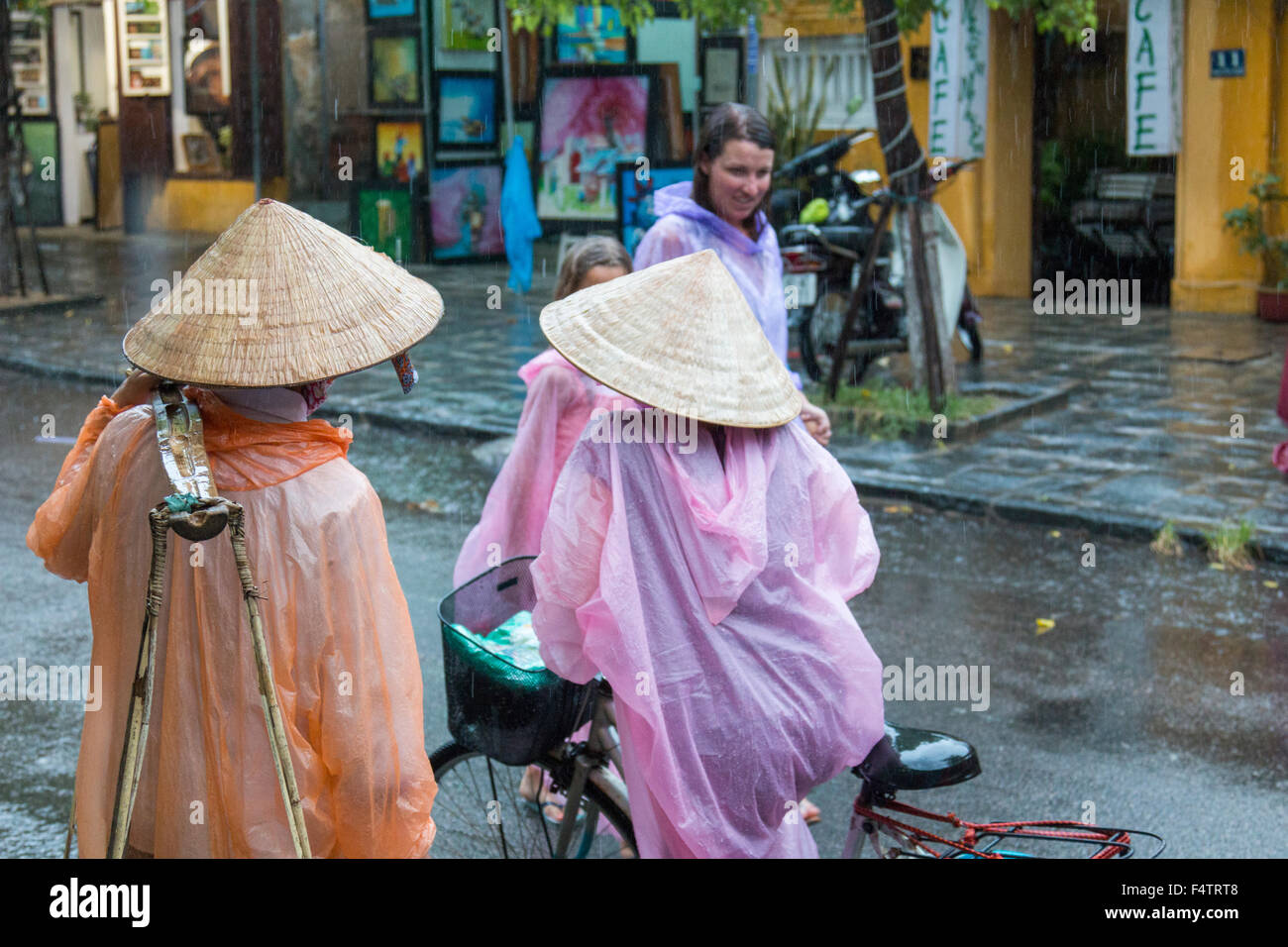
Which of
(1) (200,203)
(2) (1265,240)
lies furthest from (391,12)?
(2) (1265,240)

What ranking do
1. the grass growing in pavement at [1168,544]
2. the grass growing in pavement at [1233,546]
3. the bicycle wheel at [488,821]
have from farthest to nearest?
1. the grass growing in pavement at [1168,544]
2. the grass growing in pavement at [1233,546]
3. the bicycle wheel at [488,821]

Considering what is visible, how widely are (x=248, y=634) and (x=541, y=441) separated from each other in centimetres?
169

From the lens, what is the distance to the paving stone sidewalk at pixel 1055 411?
7.96m

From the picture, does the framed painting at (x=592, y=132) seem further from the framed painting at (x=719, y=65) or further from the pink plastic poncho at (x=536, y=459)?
the pink plastic poncho at (x=536, y=459)

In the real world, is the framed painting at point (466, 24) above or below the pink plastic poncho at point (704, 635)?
above

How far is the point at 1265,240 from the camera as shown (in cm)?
1384

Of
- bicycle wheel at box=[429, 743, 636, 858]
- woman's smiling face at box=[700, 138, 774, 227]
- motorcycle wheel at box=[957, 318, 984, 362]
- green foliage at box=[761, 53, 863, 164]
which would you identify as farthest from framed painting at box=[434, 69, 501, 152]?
bicycle wheel at box=[429, 743, 636, 858]

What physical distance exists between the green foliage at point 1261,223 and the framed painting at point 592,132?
24.3 ft

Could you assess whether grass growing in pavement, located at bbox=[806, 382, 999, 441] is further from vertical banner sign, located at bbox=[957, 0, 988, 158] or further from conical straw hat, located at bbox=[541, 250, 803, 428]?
conical straw hat, located at bbox=[541, 250, 803, 428]

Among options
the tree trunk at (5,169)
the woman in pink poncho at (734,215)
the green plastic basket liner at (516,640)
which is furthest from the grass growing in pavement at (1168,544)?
the tree trunk at (5,169)

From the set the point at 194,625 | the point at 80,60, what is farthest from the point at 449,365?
the point at 80,60
